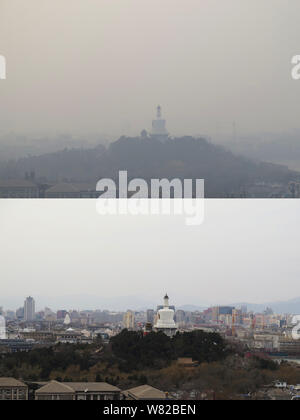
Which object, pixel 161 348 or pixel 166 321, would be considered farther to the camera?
pixel 161 348

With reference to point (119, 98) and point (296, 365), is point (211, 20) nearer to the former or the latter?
point (119, 98)

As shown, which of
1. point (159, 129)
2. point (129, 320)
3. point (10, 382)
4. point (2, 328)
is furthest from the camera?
point (129, 320)

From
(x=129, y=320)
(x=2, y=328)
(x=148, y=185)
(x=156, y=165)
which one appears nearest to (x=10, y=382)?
(x=2, y=328)

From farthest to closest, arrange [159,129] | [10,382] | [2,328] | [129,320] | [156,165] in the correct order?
[129,320]
[2,328]
[10,382]
[156,165]
[159,129]

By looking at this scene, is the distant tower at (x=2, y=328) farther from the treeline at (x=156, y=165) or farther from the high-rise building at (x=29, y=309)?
the treeline at (x=156, y=165)

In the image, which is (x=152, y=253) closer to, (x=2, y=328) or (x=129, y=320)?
(x=129, y=320)

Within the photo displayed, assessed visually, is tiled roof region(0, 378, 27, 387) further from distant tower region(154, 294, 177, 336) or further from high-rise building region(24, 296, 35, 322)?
distant tower region(154, 294, 177, 336)

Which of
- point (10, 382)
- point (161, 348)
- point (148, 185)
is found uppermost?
point (148, 185)
